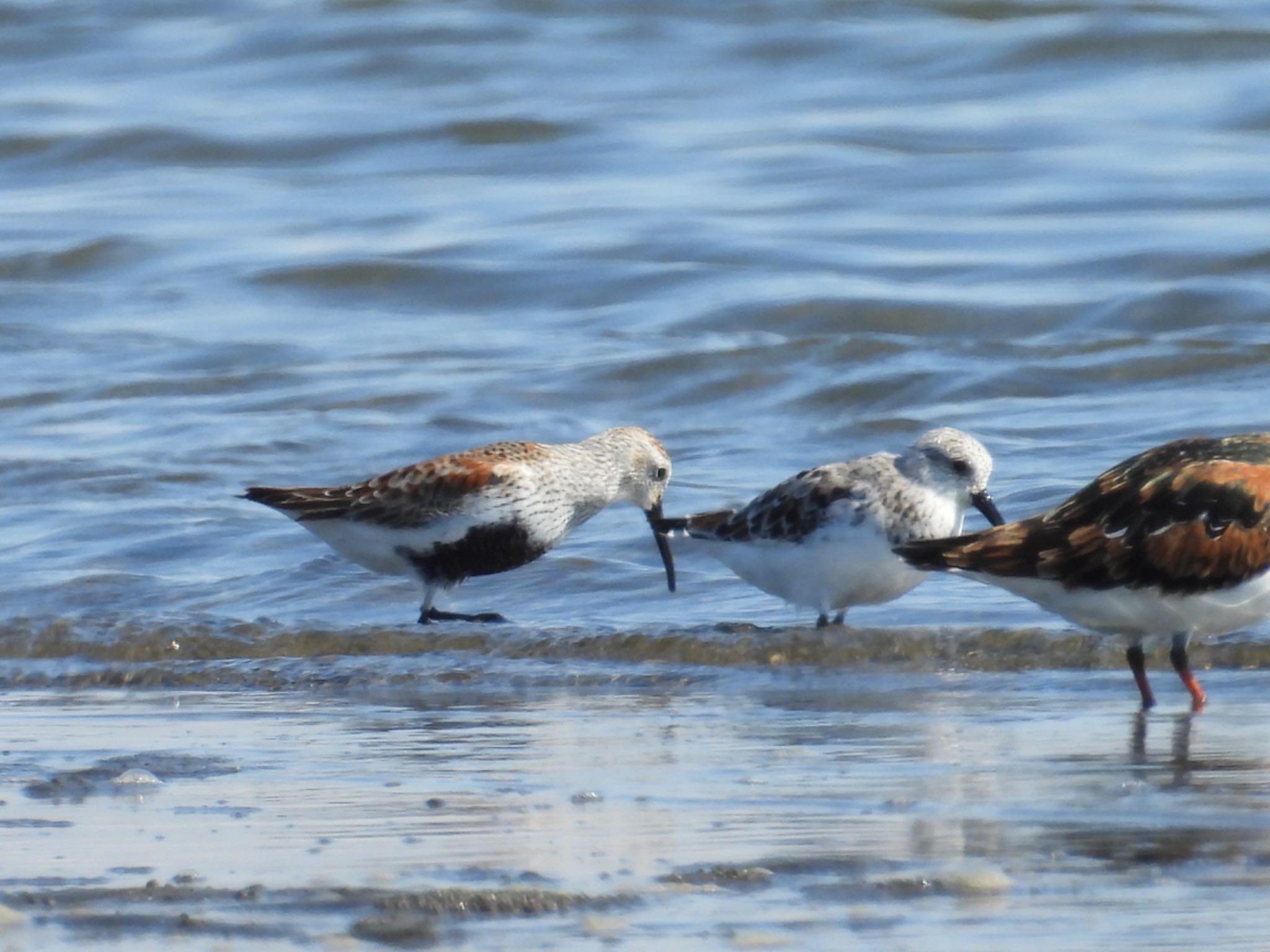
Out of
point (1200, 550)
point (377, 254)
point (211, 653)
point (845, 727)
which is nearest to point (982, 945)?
point (845, 727)

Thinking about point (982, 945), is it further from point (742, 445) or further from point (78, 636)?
point (742, 445)

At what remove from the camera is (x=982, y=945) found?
3.30m

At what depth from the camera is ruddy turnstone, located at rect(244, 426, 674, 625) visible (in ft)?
24.8

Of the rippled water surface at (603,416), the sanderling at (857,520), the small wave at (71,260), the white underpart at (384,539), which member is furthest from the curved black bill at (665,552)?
the small wave at (71,260)

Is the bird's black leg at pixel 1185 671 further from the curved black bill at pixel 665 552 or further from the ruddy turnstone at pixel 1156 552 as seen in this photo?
the curved black bill at pixel 665 552

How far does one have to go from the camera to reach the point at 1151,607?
5609 millimetres

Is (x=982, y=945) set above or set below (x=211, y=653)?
above

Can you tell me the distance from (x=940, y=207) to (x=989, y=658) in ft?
28.2

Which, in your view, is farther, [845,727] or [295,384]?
[295,384]

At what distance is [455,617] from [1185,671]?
8.69 feet

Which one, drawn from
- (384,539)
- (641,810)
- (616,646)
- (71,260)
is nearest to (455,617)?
(384,539)

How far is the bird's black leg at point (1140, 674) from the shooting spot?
5.59 m

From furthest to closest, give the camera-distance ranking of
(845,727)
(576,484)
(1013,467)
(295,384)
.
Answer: (295,384)
(1013,467)
(576,484)
(845,727)

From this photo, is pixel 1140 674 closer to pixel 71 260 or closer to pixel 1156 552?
pixel 1156 552
